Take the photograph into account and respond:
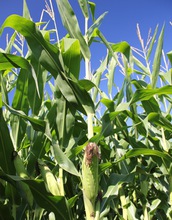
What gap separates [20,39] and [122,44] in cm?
80

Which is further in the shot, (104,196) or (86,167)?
(104,196)

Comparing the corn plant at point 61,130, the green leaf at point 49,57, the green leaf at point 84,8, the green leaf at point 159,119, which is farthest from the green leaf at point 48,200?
the green leaf at point 84,8

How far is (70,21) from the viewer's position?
1.35 meters

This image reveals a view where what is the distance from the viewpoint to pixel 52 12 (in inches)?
64.0

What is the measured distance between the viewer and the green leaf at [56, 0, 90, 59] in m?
1.33

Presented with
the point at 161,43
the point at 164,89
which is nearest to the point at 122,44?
the point at 161,43

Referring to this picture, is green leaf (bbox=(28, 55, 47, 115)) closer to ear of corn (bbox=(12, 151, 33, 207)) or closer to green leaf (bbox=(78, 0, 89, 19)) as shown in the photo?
ear of corn (bbox=(12, 151, 33, 207))

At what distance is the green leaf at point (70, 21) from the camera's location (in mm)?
1334

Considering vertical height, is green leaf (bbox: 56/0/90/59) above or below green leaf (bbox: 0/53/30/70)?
above

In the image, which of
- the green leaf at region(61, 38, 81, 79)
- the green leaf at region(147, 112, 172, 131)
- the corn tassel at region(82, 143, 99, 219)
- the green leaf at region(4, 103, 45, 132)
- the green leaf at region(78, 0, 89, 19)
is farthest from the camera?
the green leaf at region(78, 0, 89, 19)

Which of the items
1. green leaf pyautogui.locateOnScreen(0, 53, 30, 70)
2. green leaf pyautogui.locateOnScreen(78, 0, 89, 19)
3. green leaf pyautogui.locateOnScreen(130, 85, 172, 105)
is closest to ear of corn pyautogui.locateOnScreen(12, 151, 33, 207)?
green leaf pyautogui.locateOnScreen(0, 53, 30, 70)

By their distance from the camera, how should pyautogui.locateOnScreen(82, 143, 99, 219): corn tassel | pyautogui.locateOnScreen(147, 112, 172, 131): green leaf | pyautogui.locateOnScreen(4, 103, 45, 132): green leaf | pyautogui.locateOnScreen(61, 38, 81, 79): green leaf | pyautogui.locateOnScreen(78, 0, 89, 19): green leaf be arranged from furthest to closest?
1. pyautogui.locateOnScreen(78, 0, 89, 19): green leaf
2. pyautogui.locateOnScreen(147, 112, 172, 131): green leaf
3. pyautogui.locateOnScreen(61, 38, 81, 79): green leaf
4. pyautogui.locateOnScreen(4, 103, 45, 132): green leaf
5. pyautogui.locateOnScreen(82, 143, 99, 219): corn tassel

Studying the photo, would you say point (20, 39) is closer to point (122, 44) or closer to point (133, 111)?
point (122, 44)

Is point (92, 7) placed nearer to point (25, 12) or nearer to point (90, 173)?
point (25, 12)
